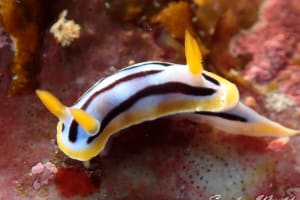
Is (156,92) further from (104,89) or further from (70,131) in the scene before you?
(70,131)

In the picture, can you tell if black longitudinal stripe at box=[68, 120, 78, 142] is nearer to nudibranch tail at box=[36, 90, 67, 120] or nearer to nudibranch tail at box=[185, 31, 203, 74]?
Answer: nudibranch tail at box=[36, 90, 67, 120]

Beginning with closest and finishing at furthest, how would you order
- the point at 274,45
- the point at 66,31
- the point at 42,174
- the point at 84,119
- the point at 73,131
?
the point at 84,119
the point at 73,131
the point at 42,174
the point at 274,45
the point at 66,31

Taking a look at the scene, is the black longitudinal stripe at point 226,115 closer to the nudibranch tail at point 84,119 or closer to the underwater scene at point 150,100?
the underwater scene at point 150,100

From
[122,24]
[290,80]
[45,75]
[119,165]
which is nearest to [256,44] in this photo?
[290,80]

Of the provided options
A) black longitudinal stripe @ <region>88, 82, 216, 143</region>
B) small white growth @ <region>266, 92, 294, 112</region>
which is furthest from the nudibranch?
small white growth @ <region>266, 92, 294, 112</region>

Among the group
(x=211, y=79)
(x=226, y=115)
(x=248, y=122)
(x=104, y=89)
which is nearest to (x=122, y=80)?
(x=104, y=89)

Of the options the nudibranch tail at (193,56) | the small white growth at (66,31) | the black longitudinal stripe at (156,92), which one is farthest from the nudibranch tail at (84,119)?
the small white growth at (66,31)
